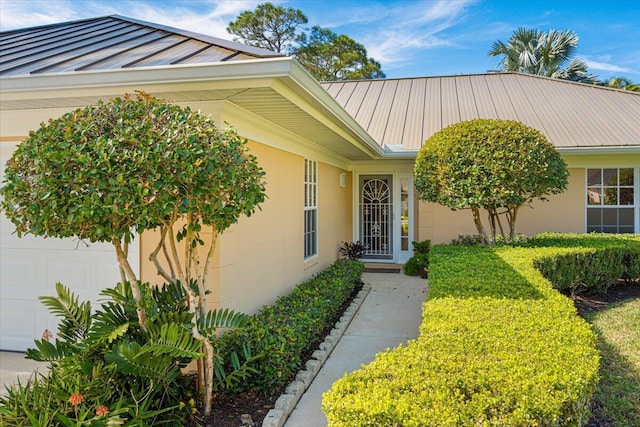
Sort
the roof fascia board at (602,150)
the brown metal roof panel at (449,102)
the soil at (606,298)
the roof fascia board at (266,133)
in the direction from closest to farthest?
the roof fascia board at (266,133), the soil at (606,298), the roof fascia board at (602,150), the brown metal roof panel at (449,102)

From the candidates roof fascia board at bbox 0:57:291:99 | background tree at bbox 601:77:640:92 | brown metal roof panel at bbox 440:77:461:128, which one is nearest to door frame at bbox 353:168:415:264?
brown metal roof panel at bbox 440:77:461:128

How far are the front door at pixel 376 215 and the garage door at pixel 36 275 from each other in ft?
25.1

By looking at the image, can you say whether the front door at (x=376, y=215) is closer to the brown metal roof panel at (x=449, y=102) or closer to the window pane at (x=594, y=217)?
the brown metal roof panel at (x=449, y=102)

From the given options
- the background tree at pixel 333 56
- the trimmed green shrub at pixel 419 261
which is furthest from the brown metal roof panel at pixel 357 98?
the background tree at pixel 333 56

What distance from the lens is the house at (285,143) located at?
3.68 meters

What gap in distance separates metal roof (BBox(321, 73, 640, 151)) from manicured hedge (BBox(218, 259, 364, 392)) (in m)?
4.95

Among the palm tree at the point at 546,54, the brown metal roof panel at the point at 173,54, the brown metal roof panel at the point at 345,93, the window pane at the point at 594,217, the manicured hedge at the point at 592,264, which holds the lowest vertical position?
the manicured hedge at the point at 592,264

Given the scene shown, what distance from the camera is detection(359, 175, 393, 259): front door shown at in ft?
37.2

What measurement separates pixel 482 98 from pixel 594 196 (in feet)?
15.0

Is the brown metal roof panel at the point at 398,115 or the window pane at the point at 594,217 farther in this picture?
the brown metal roof panel at the point at 398,115

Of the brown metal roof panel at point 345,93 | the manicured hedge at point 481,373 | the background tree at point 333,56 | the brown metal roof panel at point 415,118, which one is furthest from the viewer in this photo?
the background tree at point 333,56

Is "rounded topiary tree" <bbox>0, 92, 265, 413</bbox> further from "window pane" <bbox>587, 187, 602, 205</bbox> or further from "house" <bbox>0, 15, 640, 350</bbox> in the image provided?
"window pane" <bbox>587, 187, 602, 205</bbox>

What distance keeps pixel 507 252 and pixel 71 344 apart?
574 centimetres

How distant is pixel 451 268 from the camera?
5422mm
